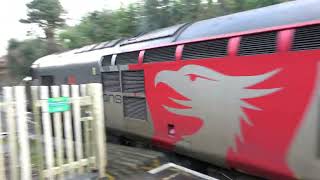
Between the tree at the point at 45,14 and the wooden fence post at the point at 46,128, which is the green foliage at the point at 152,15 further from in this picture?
the wooden fence post at the point at 46,128

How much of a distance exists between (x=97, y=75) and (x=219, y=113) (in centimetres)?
395

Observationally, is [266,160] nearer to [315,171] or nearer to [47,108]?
[315,171]

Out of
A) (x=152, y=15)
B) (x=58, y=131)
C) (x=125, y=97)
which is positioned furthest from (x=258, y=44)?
(x=152, y=15)

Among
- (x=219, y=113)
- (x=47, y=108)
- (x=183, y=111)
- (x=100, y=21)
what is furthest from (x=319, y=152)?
(x=100, y=21)

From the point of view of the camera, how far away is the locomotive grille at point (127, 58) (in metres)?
7.14

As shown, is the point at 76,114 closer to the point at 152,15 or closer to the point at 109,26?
the point at 152,15

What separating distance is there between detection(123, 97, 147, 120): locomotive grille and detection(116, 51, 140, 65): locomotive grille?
25.9 inches

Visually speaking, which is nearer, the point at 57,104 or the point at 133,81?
the point at 57,104

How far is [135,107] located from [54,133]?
2382 millimetres

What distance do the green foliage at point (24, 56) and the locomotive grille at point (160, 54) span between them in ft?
58.4

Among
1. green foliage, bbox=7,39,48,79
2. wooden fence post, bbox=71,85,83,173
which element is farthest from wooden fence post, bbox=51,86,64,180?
green foliage, bbox=7,39,48,79

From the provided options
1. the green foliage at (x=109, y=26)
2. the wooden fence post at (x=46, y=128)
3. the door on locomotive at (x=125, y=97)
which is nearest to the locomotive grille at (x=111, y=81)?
the door on locomotive at (x=125, y=97)

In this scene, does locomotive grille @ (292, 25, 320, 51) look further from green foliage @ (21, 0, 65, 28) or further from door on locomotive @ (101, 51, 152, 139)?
green foliage @ (21, 0, 65, 28)

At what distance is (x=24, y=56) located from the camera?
23.8m
